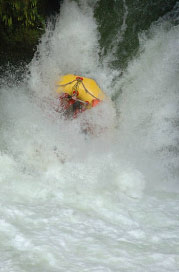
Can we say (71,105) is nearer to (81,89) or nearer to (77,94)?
(77,94)

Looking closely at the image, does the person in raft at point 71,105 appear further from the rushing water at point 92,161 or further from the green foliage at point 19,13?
the green foliage at point 19,13

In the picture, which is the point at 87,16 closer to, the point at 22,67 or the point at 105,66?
the point at 105,66

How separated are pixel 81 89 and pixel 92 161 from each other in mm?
1047

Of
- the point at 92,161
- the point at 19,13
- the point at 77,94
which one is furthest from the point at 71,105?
the point at 19,13

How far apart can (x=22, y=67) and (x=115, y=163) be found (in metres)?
1.94

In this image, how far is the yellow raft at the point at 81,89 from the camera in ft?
16.3

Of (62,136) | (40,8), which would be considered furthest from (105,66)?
(62,136)

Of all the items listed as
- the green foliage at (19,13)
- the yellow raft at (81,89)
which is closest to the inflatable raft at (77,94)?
the yellow raft at (81,89)

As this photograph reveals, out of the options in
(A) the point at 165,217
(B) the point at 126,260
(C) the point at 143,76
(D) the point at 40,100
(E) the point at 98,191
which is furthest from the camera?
(C) the point at 143,76

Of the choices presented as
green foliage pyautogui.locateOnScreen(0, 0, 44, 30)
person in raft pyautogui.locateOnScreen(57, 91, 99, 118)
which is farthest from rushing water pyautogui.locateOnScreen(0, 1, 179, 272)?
green foliage pyautogui.locateOnScreen(0, 0, 44, 30)

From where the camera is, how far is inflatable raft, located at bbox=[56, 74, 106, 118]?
486 centimetres

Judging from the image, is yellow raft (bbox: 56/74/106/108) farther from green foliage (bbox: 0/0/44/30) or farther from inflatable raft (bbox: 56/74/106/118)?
green foliage (bbox: 0/0/44/30)

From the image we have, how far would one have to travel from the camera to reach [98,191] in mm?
3963

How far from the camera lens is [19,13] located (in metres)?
4.83
